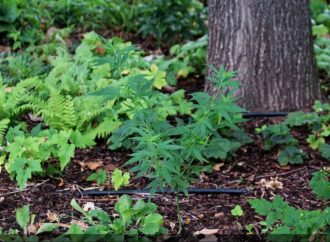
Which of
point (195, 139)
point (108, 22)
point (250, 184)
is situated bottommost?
point (250, 184)

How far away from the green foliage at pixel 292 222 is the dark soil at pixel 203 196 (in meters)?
0.26

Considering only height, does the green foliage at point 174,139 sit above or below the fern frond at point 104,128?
above

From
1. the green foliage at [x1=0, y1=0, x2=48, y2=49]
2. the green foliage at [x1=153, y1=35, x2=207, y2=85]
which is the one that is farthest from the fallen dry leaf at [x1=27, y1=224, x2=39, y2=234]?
the green foliage at [x1=0, y1=0, x2=48, y2=49]

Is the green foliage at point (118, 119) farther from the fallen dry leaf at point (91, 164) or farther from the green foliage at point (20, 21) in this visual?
the green foliage at point (20, 21)

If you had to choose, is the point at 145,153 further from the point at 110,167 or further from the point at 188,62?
the point at 188,62

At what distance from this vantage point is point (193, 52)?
6.25 metres

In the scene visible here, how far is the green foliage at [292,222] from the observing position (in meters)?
2.98

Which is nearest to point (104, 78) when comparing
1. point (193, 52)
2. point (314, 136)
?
point (193, 52)

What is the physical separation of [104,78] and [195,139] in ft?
6.53

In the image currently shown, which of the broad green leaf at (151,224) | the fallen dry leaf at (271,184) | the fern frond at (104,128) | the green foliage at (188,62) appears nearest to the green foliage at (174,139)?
the broad green leaf at (151,224)

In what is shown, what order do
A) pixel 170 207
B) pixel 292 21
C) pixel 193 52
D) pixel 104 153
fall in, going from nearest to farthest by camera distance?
pixel 170 207, pixel 104 153, pixel 292 21, pixel 193 52

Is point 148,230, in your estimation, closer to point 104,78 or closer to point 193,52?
point 104,78

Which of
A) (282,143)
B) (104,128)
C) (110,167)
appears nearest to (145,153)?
(110,167)

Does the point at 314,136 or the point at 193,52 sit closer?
the point at 314,136
